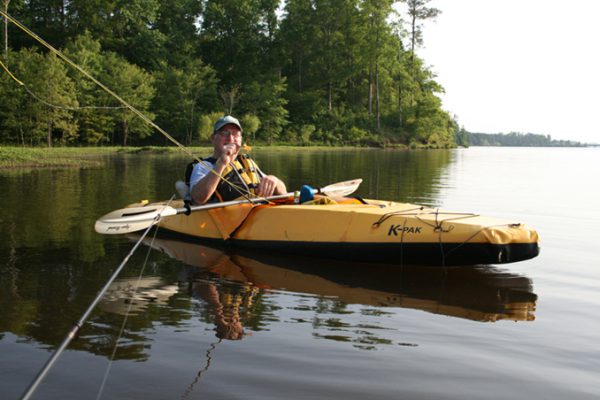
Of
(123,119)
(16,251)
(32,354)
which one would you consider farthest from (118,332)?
(123,119)

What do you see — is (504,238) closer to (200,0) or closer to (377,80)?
(377,80)

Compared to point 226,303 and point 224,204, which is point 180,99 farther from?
point 226,303

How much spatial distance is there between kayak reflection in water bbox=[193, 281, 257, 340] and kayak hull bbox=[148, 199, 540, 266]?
1406mm

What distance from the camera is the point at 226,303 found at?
15.1 feet

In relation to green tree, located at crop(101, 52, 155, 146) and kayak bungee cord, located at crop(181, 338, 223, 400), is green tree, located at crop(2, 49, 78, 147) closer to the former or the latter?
green tree, located at crop(101, 52, 155, 146)

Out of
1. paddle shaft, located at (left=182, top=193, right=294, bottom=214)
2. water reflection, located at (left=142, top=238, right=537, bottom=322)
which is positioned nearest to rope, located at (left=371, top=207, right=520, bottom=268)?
water reflection, located at (left=142, top=238, right=537, bottom=322)

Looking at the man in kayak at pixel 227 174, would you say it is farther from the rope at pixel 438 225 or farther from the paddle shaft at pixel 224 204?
the rope at pixel 438 225

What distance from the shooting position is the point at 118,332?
382 centimetres

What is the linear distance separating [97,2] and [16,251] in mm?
55278

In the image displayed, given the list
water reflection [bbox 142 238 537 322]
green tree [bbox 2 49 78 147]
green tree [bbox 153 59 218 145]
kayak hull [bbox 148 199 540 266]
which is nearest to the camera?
water reflection [bbox 142 238 537 322]

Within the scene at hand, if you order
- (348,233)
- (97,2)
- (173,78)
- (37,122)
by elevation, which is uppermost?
(97,2)

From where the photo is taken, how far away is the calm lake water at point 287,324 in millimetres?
3002

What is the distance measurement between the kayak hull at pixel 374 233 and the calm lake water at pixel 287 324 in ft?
0.67

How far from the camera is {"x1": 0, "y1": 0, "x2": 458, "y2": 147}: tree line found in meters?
46.6
